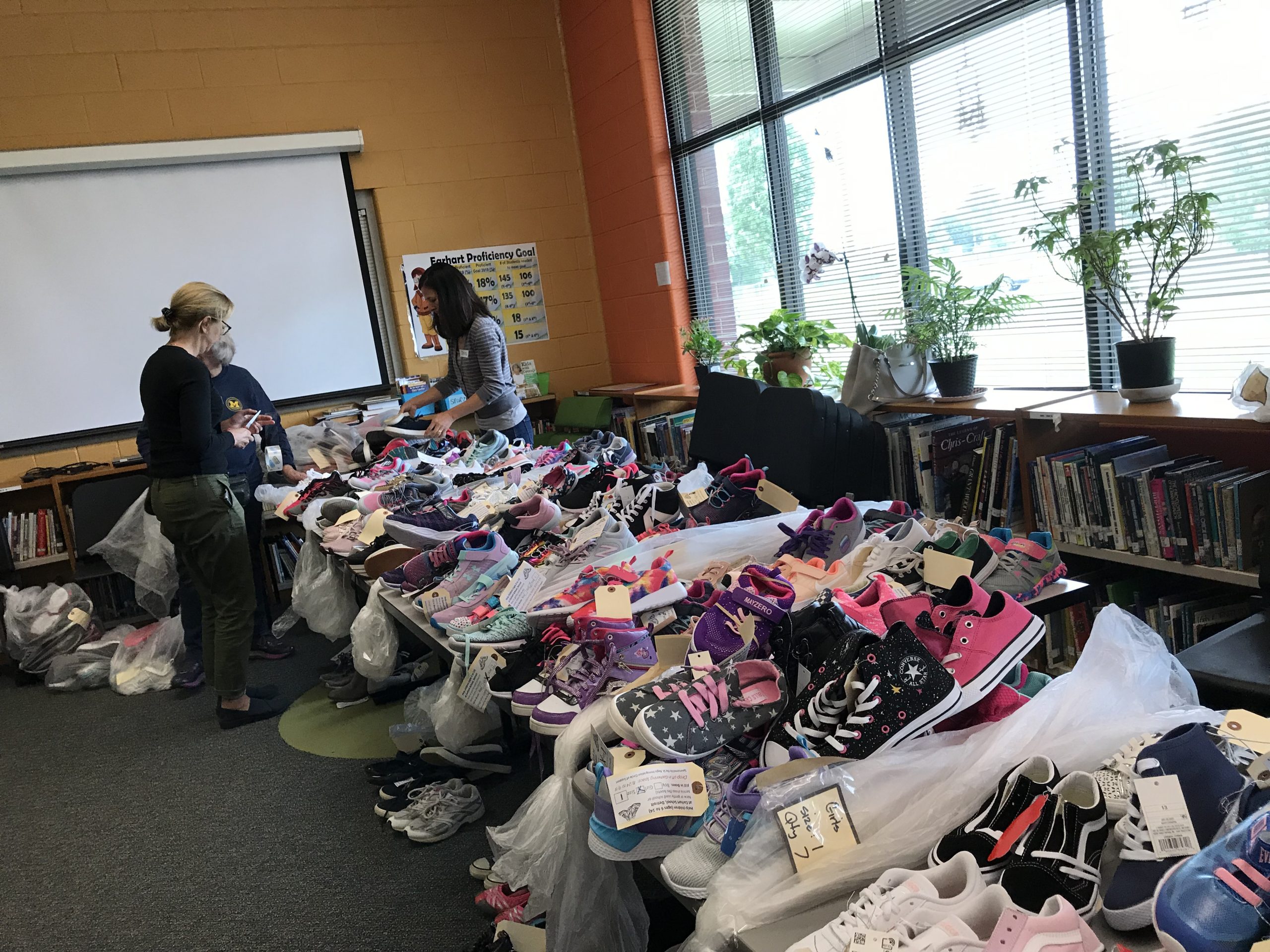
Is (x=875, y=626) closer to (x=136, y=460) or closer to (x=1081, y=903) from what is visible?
(x=1081, y=903)

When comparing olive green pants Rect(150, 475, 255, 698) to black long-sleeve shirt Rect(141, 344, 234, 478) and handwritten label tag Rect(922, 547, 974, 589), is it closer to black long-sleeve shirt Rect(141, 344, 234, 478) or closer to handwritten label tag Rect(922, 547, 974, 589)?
black long-sleeve shirt Rect(141, 344, 234, 478)

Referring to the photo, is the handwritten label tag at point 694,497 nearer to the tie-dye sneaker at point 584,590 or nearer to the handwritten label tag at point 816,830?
the tie-dye sneaker at point 584,590

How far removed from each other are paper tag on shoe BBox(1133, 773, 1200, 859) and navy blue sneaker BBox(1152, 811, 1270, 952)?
0.13ft

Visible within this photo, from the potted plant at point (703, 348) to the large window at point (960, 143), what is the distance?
269 millimetres

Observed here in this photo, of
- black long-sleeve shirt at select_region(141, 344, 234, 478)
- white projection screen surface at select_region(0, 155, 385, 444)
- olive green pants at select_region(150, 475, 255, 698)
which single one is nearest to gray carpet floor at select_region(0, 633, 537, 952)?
olive green pants at select_region(150, 475, 255, 698)

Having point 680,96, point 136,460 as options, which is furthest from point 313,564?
point 680,96

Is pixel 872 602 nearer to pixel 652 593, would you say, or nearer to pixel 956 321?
pixel 652 593

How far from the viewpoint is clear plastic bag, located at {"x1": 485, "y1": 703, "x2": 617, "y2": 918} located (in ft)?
4.64

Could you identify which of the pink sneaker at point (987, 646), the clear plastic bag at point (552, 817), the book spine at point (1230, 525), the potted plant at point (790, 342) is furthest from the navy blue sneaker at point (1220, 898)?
the potted plant at point (790, 342)

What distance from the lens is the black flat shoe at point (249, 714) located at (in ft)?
11.8

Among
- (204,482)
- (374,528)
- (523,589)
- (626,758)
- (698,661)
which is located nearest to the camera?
(626,758)

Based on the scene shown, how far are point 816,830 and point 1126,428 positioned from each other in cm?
219

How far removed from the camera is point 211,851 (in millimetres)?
2664

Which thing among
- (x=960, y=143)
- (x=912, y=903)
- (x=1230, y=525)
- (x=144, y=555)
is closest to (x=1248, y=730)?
(x=912, y=903)
